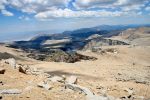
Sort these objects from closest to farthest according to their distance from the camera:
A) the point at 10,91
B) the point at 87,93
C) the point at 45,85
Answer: the point at 10,91 < the point at 87,93 < the point at 45,85

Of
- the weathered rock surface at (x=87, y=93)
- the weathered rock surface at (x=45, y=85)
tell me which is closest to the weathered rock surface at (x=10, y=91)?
the weathered rock surface at (x=45, y=85)

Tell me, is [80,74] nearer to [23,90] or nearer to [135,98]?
[135,98]

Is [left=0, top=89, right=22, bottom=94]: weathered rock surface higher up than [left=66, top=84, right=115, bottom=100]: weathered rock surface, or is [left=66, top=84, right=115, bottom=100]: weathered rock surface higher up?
→ [left=0, top=89, right=22, bottom=94]: weathered rock surface

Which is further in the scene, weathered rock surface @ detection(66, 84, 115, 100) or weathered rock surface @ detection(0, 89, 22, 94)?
weathered rock surface @ detection(66, 84, 115, 100)

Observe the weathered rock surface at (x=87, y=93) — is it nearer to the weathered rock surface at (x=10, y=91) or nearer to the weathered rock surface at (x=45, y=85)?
the weathered rock surface at (x=45, y=85)

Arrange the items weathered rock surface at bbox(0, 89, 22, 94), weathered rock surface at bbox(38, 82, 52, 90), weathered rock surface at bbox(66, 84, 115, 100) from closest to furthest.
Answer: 1. weathered rock surface at bbox(0, 89, 22, 94)
2. weathered rock surface at bbox(66, 84, 115, 100)
3. weathered rock surface at bbox(38, 82, 52, 90)

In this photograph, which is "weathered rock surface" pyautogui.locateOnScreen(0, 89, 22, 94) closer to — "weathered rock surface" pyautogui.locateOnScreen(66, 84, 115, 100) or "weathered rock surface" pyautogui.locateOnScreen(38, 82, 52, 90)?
"weathered rock surface" pyautogui.locateOnScreen(38, 82, 52, 90)

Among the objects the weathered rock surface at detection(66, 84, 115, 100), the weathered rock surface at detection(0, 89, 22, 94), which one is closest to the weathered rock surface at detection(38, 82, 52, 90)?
the weathered rock surface at detection(66, 84, 115, 100)

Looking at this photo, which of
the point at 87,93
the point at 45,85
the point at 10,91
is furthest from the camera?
the point at 45,85

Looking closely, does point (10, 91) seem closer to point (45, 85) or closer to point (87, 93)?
point (45, 85)

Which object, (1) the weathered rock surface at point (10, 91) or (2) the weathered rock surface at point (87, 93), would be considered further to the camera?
(2) the weathered rock surface at point (87, 93)

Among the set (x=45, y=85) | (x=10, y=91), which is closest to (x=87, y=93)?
(x=45, y=85)
